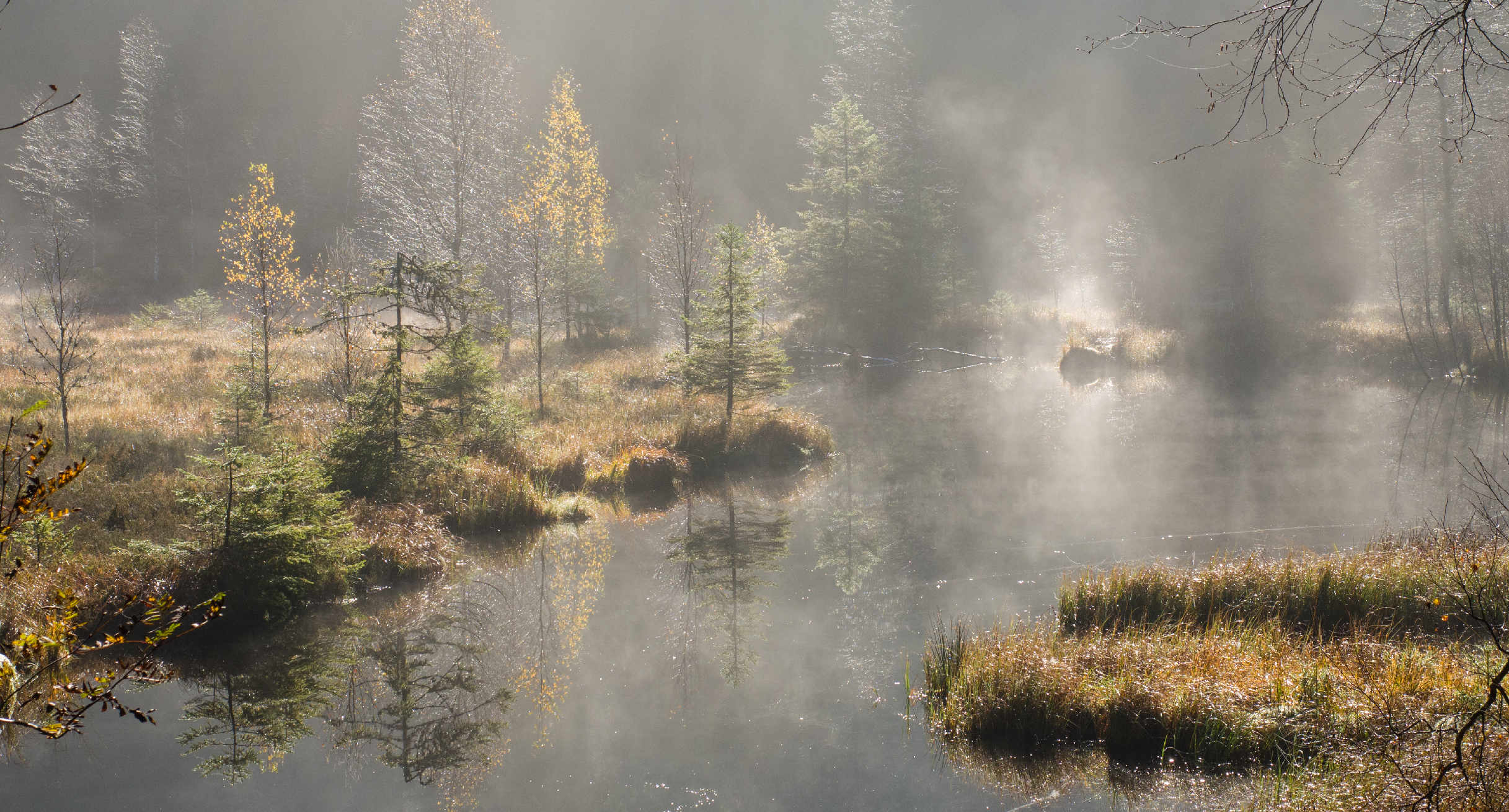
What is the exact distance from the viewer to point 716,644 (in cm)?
895

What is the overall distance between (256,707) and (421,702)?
137cm

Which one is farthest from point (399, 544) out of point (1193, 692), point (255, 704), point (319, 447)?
point (1193, 692)

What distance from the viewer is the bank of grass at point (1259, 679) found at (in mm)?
5555

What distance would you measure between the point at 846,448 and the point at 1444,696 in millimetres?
13030

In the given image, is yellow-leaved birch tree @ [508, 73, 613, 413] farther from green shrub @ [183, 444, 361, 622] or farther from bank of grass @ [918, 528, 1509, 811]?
bank of grass @ [918, 528, 1509, 811]

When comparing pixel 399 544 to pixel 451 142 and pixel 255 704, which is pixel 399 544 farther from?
pixel 451 142

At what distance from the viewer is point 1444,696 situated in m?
6.27

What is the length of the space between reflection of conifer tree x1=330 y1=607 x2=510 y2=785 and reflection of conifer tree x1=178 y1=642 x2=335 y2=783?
1.07ft

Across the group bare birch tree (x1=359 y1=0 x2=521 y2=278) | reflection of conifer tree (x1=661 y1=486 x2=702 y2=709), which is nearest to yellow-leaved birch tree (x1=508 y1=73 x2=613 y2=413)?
bare birch tree (x1=359 y1=0 x2=521 y2=278)

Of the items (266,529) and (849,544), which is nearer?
(266,529)

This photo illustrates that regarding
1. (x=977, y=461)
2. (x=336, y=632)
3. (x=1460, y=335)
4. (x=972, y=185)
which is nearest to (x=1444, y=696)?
(x=336, y=632)

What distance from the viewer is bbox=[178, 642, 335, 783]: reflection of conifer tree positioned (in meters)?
6.72

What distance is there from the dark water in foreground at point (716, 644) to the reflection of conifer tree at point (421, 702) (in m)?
0.03

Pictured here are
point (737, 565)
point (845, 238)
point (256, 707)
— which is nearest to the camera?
point (256, 707)
